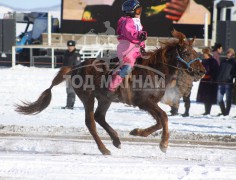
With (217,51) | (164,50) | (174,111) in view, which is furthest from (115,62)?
(217,51)

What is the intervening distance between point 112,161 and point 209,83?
29.0ft

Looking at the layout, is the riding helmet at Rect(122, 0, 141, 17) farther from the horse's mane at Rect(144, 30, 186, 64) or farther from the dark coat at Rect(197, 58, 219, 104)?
the dark coat at Rect(197, 58, 219, 104)

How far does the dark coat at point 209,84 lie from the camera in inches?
675

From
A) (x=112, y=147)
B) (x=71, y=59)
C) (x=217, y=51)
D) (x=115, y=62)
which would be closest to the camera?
(x=115, y=62)

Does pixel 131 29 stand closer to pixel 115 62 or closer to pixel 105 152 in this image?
pixel 115 62

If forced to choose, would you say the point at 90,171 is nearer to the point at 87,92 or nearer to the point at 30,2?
the point at 87,92

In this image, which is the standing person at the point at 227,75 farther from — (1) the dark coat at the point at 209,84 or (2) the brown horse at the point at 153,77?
(2) the brown horse at the point at 153,77

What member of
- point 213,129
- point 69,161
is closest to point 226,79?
point 213,129

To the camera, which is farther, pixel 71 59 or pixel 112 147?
pixel 71 59

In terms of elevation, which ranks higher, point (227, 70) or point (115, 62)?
point (115, 62)

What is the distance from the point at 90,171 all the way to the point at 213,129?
23.5 ft

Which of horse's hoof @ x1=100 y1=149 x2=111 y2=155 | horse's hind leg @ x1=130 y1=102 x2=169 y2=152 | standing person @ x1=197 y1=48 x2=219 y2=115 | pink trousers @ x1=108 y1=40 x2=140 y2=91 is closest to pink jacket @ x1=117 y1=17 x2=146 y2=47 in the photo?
pink trousers @ x1=108 y1=40 x2=140 y2=91

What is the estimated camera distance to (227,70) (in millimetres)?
17062

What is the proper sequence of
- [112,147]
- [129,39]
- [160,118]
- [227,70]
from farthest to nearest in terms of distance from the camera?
1. [227,70]
2. [112,147]
3. [129,39]
4. [160,118]
